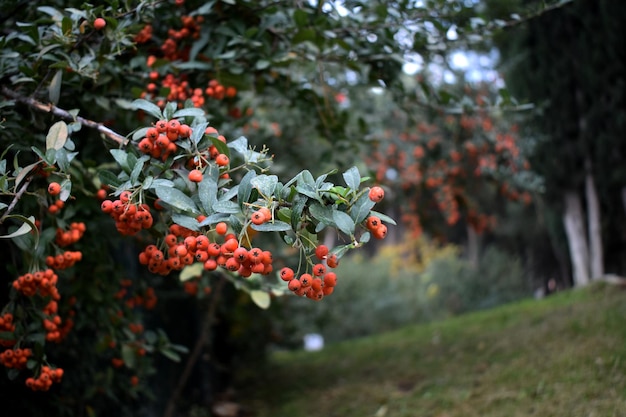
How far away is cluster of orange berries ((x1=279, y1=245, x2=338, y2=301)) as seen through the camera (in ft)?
4.71

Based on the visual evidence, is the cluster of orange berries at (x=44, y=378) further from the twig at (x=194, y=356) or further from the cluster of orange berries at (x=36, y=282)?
the twig at (x=194, y=356)

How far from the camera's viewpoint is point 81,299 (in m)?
2.57

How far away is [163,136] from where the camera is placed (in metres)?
1.61

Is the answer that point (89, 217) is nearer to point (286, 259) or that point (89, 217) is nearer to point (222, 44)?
point (222, 44)

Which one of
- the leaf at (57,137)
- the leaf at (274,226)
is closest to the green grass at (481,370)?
the leaf at (274,226)

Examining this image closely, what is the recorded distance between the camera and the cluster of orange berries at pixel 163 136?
1611mm

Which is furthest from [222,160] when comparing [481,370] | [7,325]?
[481,370]

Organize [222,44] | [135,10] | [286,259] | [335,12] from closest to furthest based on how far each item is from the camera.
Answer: [135,10], [222,44], [335,12], [286,259]

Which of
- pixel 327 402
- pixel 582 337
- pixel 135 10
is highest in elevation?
pixel 135 10

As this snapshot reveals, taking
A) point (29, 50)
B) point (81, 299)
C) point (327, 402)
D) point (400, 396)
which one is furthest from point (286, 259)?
point (29, 50)

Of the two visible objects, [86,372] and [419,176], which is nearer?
[86,372]

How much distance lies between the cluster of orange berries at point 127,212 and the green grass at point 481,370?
83.7 inches

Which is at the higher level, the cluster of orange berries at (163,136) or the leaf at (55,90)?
the cluster of orange berries at (163,136)

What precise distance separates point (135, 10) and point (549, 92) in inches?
207
